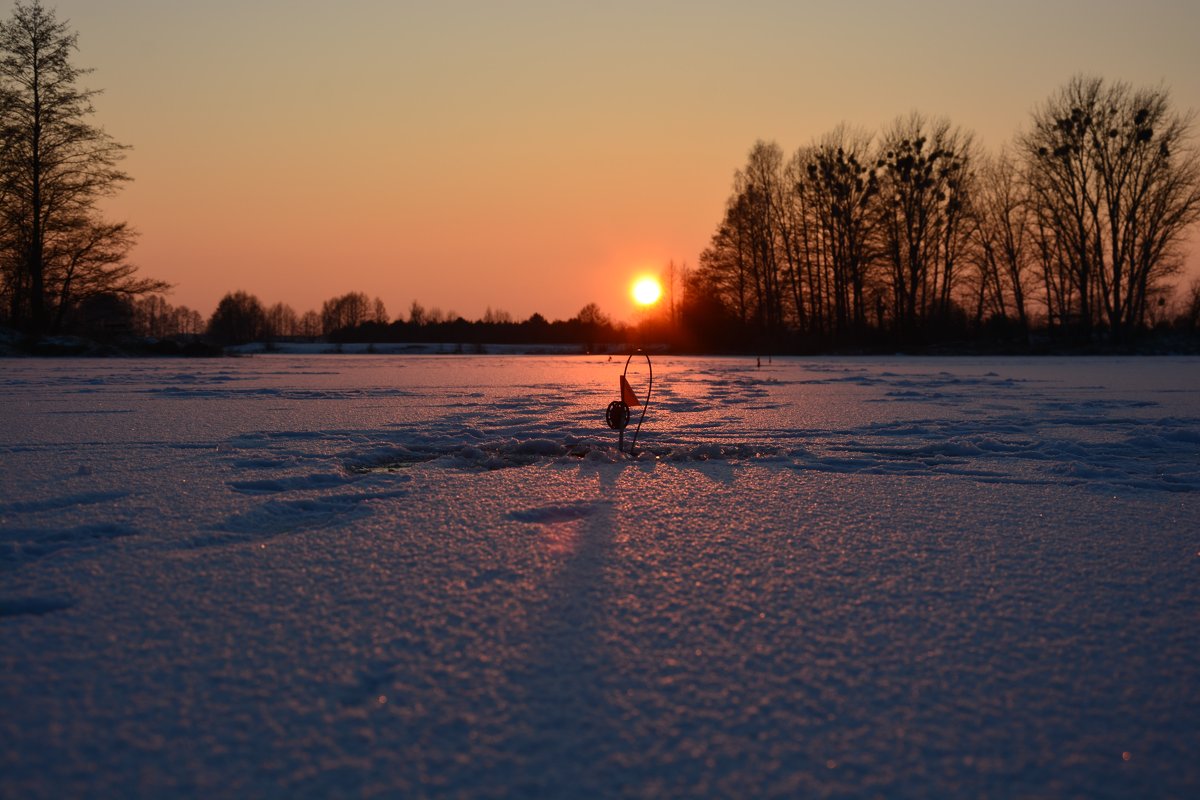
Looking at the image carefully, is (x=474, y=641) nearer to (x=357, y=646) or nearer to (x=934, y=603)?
(x=357, y=646)

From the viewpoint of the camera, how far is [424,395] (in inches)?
319

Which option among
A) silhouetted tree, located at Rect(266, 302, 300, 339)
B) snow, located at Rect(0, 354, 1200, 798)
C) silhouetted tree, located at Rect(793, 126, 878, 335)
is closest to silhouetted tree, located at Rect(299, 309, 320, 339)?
silhouetted tree, located at Rect(266, 302, 300, 339)

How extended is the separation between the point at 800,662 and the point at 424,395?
7.15 meters

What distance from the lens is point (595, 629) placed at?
4.79 ft

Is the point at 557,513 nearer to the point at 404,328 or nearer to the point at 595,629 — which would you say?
the point at 595,629

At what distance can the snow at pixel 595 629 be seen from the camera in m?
1.01

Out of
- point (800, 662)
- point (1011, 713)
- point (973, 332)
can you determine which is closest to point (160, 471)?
point (800, 662)

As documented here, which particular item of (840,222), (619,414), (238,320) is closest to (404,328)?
(238,320)

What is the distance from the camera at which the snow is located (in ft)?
3.30

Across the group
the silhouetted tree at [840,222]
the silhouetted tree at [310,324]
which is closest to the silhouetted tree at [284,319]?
the silhouetted tree at [310,324]

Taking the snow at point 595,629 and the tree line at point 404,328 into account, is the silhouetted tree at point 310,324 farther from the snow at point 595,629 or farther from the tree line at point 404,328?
the snow at point 595,629

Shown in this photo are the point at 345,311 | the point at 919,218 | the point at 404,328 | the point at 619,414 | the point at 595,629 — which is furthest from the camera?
the point at 345,311

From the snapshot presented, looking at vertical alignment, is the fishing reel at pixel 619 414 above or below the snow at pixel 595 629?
above

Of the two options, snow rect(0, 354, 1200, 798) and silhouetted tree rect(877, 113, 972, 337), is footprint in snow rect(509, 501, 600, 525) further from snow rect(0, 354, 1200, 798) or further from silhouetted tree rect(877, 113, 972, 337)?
silhouetted tree rect(877, 113, 972, 337)
